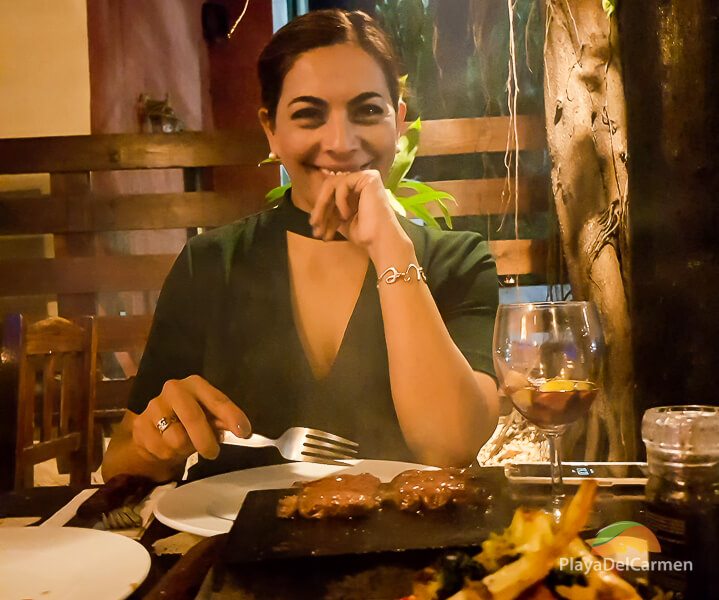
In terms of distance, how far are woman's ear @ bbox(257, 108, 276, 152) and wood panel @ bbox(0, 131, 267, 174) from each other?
0.06 meters

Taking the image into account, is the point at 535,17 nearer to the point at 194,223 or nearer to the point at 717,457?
the point at 194,223

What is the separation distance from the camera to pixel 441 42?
1.22 meters

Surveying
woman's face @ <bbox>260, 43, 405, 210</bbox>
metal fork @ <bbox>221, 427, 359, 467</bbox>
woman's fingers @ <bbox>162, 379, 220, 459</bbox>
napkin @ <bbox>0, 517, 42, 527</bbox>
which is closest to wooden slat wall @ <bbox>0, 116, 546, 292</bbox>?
woman's face @ <bbox>260, 43, 405, 210</bbox>

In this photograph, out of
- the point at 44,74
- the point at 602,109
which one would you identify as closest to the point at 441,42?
the point at 602,109

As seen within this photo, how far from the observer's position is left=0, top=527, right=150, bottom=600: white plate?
59 centimetres

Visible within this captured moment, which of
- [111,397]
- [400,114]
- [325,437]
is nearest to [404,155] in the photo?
[400,114]

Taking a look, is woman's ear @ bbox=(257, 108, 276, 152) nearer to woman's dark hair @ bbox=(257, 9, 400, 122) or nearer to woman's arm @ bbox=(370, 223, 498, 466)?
woman's dark hair @ bbox=(257, 9, 400, 122)

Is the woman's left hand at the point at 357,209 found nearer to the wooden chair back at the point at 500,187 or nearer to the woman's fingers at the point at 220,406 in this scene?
the wooden chair back at the point at 500,187

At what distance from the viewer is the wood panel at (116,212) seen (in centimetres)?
122

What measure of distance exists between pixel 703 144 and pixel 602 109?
0.20 metres

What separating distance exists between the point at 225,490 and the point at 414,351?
40 centimetres

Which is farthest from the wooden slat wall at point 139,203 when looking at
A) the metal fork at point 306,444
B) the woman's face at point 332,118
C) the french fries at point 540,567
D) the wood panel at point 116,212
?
the french fries at point 540,567

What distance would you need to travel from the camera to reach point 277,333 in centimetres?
119

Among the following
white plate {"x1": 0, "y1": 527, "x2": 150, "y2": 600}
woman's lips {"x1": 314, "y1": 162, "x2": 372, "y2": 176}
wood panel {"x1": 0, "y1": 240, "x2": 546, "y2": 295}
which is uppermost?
woman's lips {"x1": 314, "y1": 162, "x2": 372, "y2": 176}
